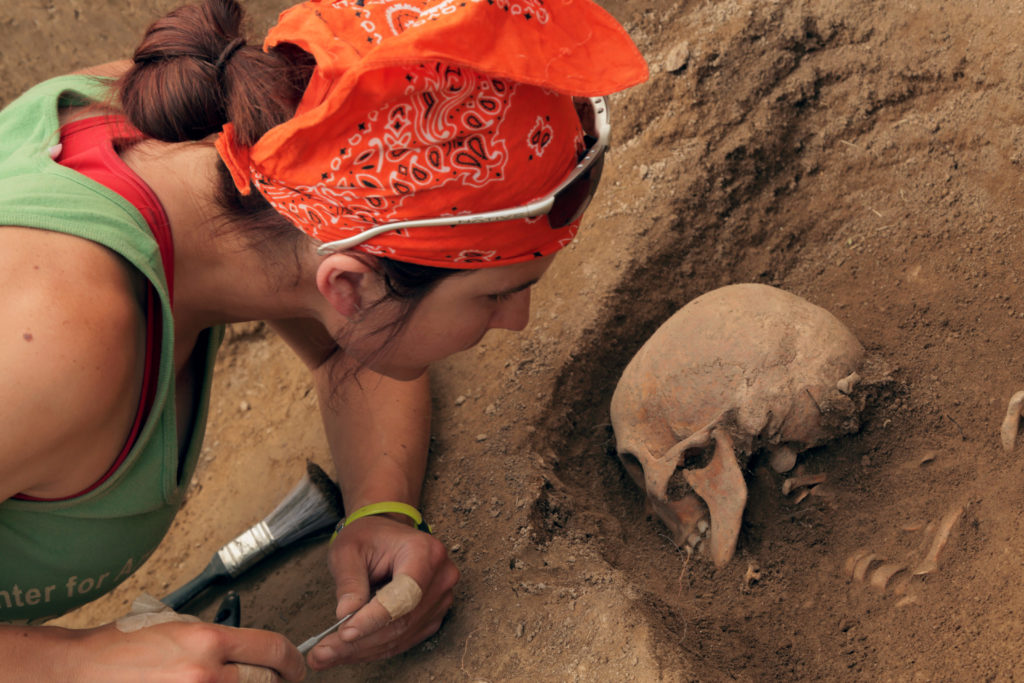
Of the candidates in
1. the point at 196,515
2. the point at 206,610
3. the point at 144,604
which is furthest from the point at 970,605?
the point at 196,515

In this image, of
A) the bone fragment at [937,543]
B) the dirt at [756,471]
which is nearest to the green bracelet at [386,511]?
the dirt at [756,471]

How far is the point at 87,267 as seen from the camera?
4.34 feet

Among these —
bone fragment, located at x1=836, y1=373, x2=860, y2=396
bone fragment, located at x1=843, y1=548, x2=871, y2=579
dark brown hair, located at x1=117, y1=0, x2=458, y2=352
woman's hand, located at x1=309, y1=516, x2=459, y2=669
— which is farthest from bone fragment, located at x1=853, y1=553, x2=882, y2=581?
dark brown hair, located at x1=117, y1=0, x2=458, y2=352

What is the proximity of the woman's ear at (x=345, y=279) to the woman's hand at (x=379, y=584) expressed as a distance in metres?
0.56

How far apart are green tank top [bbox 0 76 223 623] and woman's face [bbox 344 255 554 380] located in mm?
357

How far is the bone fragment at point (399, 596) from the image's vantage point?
1642 millimetres

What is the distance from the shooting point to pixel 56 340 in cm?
124

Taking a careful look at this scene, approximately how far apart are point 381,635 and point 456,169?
956 mm

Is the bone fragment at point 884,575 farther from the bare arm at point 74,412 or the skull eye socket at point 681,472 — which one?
the bare arm at point 74,412

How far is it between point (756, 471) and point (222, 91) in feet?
4.71

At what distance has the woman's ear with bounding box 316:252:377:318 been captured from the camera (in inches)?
54.8

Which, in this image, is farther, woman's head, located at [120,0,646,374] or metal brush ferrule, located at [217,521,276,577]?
metal brush ferrule, located at [217,521,276,577]

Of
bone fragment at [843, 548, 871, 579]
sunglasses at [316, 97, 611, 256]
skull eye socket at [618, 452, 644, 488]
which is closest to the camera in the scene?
sunglasses at [316, 97, 611, 256]

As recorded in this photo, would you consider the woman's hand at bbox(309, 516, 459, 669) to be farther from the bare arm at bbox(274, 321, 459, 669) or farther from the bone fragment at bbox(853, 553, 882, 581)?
the bone fragment at bbox(853, 553, 882, 581)
